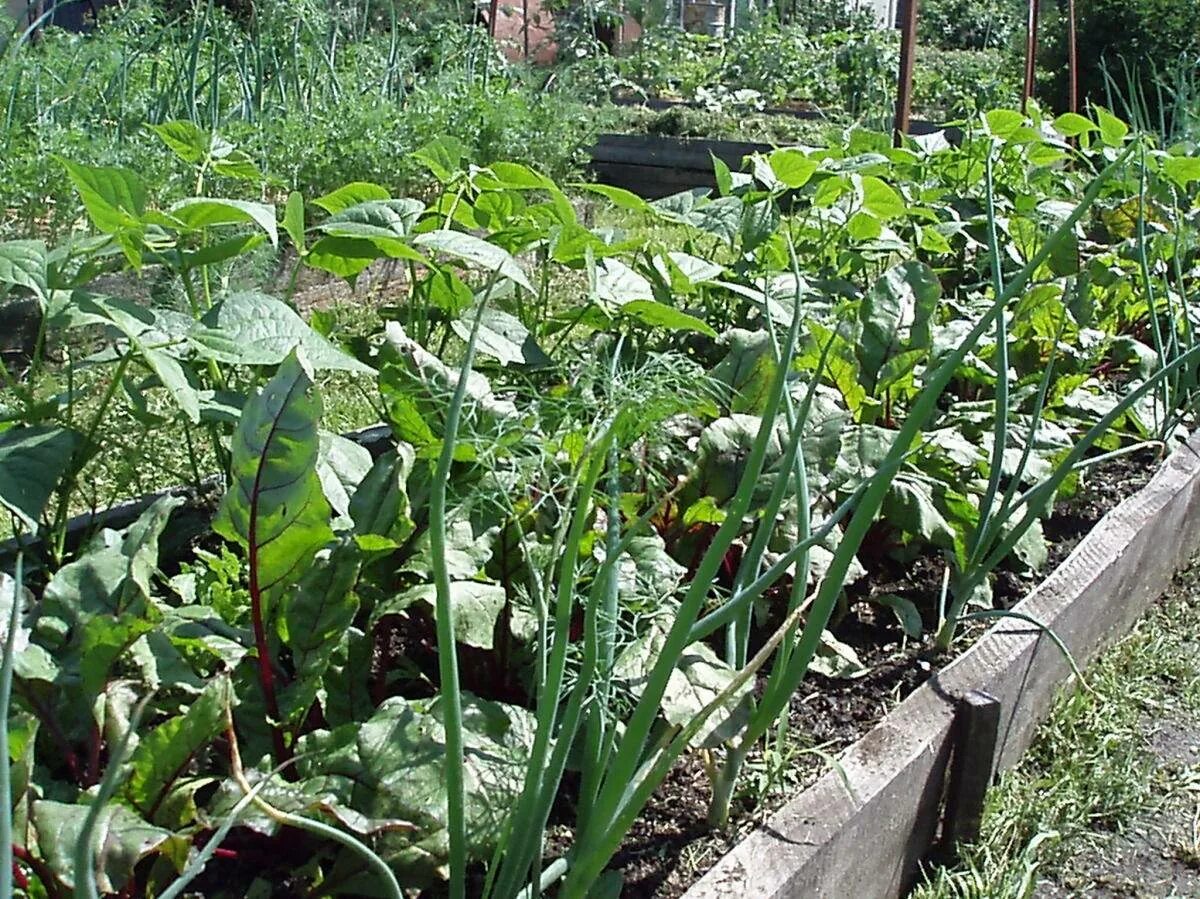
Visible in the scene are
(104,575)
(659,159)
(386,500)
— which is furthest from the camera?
(659,159)

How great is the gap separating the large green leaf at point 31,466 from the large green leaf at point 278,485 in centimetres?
26

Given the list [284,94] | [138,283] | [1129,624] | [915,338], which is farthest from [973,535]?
[284,94]

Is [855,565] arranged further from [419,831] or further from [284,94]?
[284,94]

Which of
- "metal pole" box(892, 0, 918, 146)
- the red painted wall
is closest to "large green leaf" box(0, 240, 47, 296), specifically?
"metal pole" box(892, 0, 918, 146)

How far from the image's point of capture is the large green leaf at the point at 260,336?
1544 millimetres

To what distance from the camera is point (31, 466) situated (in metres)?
1.46

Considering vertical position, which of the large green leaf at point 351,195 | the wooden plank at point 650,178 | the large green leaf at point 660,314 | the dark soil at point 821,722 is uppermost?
the large green leaf at point 351,195

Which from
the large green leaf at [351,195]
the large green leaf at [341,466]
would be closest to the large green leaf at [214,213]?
the large green leaf at [341,466]

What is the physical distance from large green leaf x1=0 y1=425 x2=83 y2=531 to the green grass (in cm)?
121

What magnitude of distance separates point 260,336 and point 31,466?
31cm

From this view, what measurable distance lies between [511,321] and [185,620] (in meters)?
0.80

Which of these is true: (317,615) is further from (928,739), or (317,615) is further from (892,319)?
(892,319)

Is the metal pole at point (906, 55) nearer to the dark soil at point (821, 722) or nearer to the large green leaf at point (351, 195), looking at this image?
the dark soil at point (821, 722)

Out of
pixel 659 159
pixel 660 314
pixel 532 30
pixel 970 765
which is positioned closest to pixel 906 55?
pixel 659 159
